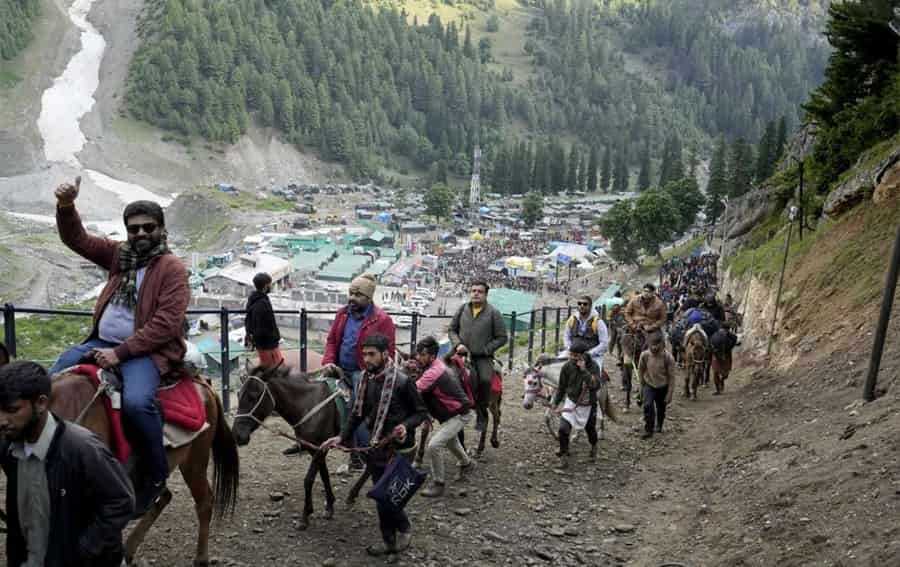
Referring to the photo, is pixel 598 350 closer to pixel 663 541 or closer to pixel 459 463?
pixel 459 463

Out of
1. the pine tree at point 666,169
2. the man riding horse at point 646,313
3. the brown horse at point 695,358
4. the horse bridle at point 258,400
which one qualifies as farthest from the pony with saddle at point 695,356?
the pine tree at point 666,169

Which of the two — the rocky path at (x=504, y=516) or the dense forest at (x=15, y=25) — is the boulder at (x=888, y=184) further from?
the dense forest at (x=15, y=25)

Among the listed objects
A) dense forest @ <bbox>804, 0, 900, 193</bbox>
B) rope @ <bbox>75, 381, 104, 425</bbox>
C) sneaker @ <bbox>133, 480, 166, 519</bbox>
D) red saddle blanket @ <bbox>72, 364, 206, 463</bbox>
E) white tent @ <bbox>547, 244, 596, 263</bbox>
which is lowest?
white tent @ <bbox>547, 244, 596, 263</bbox>

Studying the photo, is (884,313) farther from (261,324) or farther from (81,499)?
(81,499)

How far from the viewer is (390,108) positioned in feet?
548

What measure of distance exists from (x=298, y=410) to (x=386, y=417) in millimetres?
922

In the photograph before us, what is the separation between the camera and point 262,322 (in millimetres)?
8789

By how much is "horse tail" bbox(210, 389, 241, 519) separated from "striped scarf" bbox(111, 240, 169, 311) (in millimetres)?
1421

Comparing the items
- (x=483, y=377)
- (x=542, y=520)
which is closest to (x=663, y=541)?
(x=542, y=520)

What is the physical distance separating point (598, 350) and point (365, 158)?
137836mm

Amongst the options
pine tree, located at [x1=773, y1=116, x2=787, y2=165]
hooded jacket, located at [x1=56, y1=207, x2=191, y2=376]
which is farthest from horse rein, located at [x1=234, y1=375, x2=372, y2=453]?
pine tree, located at [x1=773, y1=116, x2=787, y2=165]

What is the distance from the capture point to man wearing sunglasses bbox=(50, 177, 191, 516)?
15.2 ft

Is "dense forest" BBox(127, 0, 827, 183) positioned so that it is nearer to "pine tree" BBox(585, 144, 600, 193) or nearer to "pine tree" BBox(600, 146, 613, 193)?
"pine tree" BBox(585, 144, 600, 193)

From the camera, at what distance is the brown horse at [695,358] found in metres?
13.3
